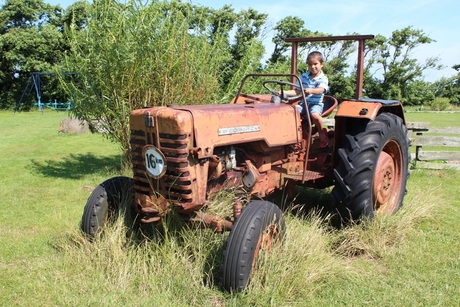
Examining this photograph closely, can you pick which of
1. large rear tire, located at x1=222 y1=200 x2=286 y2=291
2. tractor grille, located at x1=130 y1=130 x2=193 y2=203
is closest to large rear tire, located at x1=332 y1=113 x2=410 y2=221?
large rear tire, located at x1=222 y1=200 x2=286 y2=291

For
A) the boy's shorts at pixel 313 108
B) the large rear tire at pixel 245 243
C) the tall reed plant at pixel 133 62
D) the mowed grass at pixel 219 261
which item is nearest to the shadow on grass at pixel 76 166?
the tall reed plant at pixel 133 62

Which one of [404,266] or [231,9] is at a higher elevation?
[231,9]

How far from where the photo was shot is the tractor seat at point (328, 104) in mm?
4895


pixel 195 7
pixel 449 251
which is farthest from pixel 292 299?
pixel 195 7

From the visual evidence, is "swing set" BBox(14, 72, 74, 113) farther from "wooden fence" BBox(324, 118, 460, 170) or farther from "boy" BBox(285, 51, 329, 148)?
"boy" BBox(285, 51, 329, 148)

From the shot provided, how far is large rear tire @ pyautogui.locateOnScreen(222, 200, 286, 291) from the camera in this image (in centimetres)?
306

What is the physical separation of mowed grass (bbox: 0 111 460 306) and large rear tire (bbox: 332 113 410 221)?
7.6 inches

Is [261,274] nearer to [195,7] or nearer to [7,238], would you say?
[7,238]

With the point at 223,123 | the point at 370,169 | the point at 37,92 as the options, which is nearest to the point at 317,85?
the point at 370,169

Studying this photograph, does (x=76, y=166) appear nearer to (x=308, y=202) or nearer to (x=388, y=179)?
(x=308, y=202)

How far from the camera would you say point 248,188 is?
4.05 metres

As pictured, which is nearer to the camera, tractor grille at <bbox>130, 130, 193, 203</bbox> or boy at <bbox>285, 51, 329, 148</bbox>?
tractor grille at <bbox>130, 130, 193, 203</bbox>

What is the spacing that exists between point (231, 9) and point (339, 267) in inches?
763

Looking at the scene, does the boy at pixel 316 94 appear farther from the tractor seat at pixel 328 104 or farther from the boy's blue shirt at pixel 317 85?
the tractor seat at pixel 328 104
